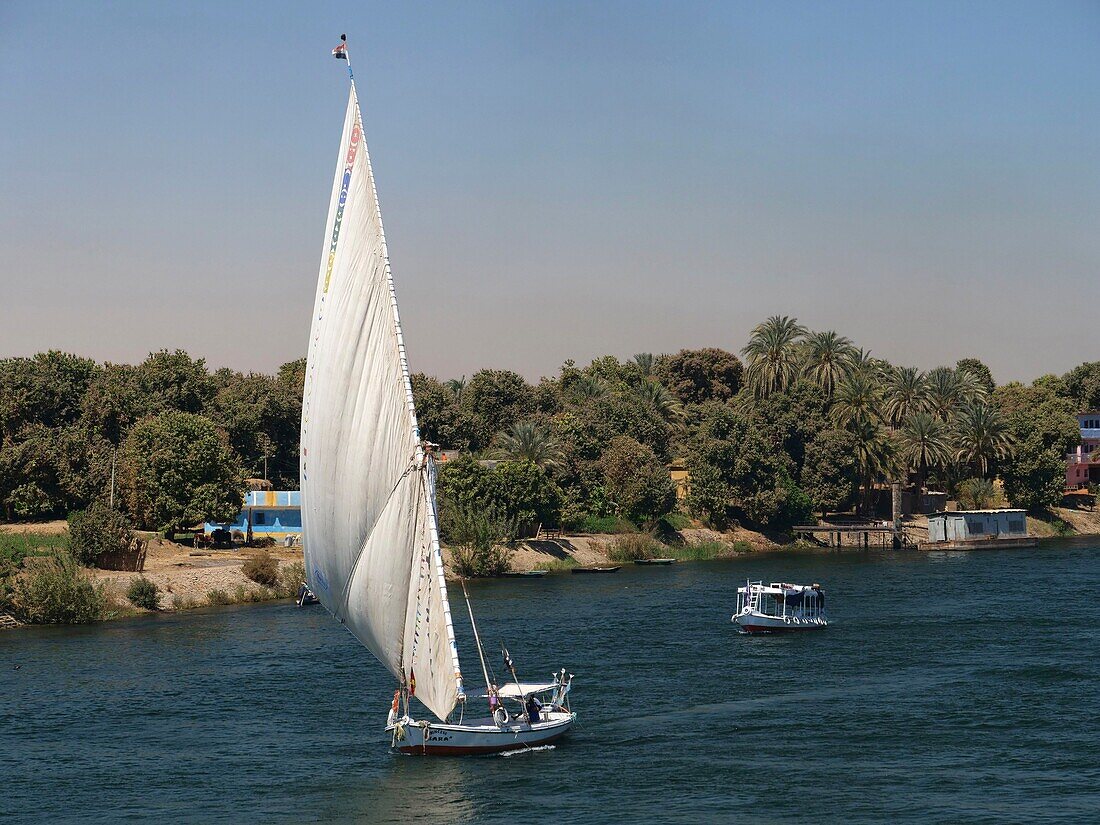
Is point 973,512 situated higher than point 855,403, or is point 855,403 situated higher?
point 855,403

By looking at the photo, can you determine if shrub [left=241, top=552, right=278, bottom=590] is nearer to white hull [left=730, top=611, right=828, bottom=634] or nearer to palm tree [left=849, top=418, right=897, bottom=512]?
white hull [left=730, top=611, right=828, bottom=634]

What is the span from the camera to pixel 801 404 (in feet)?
488

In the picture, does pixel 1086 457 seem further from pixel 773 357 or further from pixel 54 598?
pixel 54 598

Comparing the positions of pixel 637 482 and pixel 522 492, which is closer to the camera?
pixel 522 492

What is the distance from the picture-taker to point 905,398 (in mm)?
160250

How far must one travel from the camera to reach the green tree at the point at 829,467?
145 metres

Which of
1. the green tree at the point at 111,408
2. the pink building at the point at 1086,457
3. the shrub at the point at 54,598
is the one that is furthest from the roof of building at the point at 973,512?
the shrub at the point at 54,598

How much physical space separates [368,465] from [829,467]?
360 feet

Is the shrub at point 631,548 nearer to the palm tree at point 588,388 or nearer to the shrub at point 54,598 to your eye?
the palm tree at point 588,388

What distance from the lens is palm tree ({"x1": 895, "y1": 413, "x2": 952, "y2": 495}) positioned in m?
148

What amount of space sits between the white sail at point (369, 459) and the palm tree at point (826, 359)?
122674 millimetres

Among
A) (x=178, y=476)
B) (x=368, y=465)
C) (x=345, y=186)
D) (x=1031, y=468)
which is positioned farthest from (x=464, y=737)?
(x=1031, y=468)

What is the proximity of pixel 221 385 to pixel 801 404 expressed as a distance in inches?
2725

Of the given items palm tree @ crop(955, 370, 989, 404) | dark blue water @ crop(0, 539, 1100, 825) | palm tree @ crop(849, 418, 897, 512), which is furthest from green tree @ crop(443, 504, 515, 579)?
palm tree @ crop(955, 370, 989, 404)
